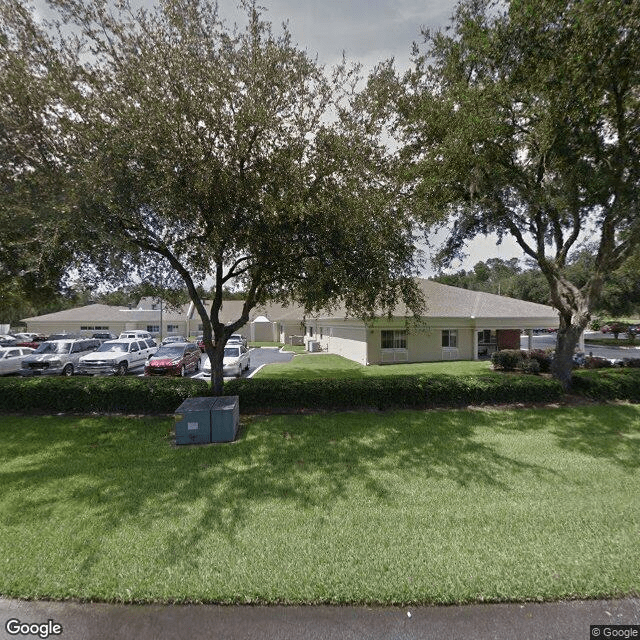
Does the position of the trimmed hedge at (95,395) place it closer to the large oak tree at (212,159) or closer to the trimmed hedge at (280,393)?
the trimmed hedge at (280,393)

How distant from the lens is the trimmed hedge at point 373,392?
9.52m

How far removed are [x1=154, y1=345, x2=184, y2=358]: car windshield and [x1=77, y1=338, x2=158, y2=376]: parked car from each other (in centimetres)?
183

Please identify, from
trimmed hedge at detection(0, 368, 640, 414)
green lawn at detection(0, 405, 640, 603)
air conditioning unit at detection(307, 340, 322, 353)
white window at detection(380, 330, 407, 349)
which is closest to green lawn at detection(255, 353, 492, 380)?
white window at detection(380, 330, 407, 349)

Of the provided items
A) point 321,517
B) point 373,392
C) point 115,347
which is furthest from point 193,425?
point 115,347

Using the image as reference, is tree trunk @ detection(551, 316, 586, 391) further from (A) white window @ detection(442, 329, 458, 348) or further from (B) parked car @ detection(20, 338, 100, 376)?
(B) parked car @ detection(20, 338, 100, 376)

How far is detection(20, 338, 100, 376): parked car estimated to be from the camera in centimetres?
1711

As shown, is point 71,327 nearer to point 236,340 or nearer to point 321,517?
point 236,340

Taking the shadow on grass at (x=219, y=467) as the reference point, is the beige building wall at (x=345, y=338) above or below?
above

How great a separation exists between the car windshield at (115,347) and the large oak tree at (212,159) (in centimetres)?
1149

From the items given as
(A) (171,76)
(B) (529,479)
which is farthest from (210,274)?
(B) (529,479)

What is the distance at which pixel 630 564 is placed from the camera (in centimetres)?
336

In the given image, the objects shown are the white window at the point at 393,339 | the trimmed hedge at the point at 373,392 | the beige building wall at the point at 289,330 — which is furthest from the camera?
the beige building wall at the point at 289,330

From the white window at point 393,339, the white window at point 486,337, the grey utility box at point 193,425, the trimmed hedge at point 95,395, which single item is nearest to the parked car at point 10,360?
the trimmed hedge at point 95,395

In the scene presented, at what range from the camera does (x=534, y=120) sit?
9.25 m
